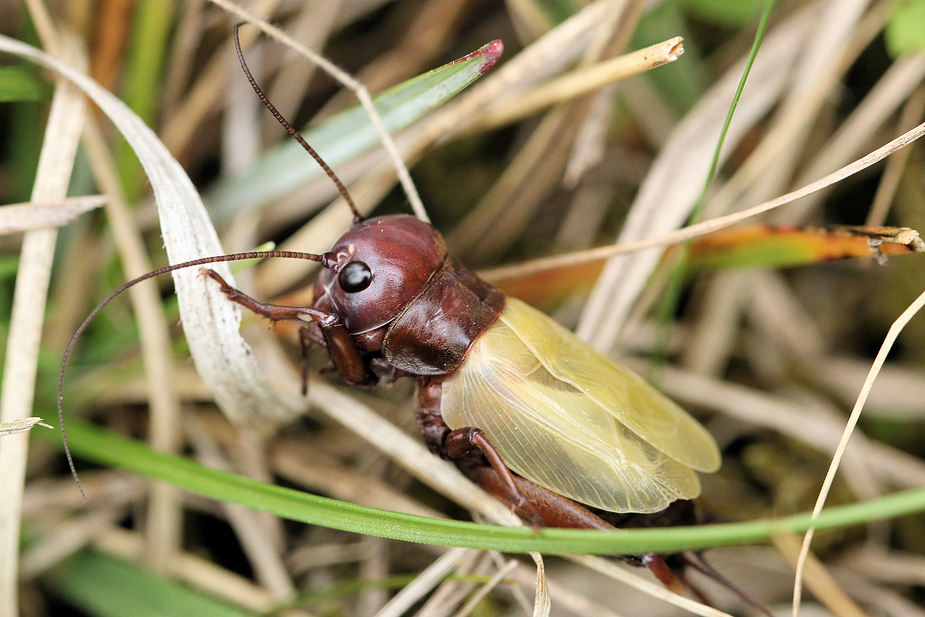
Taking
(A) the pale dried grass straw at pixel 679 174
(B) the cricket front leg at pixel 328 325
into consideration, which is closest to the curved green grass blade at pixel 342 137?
(B) the cricket front leg at pixel 328 325

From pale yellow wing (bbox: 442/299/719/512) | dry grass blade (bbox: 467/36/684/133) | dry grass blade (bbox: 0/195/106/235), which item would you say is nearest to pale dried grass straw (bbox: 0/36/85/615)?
dry grass blade (bbox: 0/195/106/235)

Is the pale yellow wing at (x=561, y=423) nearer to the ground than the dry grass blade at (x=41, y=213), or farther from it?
nearer to the ground

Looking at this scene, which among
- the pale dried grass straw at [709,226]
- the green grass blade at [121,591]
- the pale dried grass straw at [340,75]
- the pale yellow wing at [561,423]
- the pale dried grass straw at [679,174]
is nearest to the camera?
the pale dried grass straw at [709,226]

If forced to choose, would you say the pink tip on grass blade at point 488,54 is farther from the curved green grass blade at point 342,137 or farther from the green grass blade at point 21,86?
the green grass blade at point 21,86

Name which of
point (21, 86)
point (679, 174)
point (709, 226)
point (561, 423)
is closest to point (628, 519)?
point (561, 423)

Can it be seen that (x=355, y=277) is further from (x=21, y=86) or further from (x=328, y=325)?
(x=21, y=86)

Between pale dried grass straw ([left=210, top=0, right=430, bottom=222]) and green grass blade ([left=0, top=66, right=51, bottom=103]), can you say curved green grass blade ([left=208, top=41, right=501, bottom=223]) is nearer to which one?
pale dried grass straw ([left=210, top=0, right=430, bottom=222])

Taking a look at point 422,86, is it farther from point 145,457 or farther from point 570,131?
point 145,457
